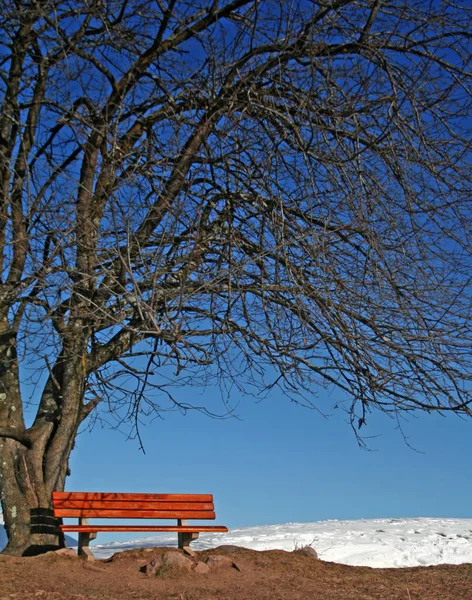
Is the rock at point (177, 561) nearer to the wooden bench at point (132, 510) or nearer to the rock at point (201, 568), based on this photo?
the rock at point (201, 568)

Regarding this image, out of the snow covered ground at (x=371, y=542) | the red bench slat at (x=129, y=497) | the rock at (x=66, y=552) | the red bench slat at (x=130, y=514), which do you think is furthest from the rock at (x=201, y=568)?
the snow covered ground at (x=371, y=542)

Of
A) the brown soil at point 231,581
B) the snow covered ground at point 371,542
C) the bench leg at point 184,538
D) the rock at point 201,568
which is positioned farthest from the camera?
the snow covered ground at point 371,542

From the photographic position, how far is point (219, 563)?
647 centimetres

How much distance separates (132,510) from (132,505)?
0.19ft

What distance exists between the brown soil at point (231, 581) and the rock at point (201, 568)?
0.18 feet

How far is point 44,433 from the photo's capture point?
717 cm

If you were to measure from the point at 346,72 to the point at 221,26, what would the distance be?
158cm

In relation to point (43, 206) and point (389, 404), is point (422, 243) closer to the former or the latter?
point (389, 404)

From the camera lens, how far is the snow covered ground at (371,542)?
349 inches

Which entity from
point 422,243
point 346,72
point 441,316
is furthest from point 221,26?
point 441,316

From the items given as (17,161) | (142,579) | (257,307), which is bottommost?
(142,579)

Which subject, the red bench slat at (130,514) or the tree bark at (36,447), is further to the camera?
the tree bark at (36,447)

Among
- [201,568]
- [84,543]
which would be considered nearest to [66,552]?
[84,543]

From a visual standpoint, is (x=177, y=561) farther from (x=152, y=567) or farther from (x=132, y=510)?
(x=132, y=510)
